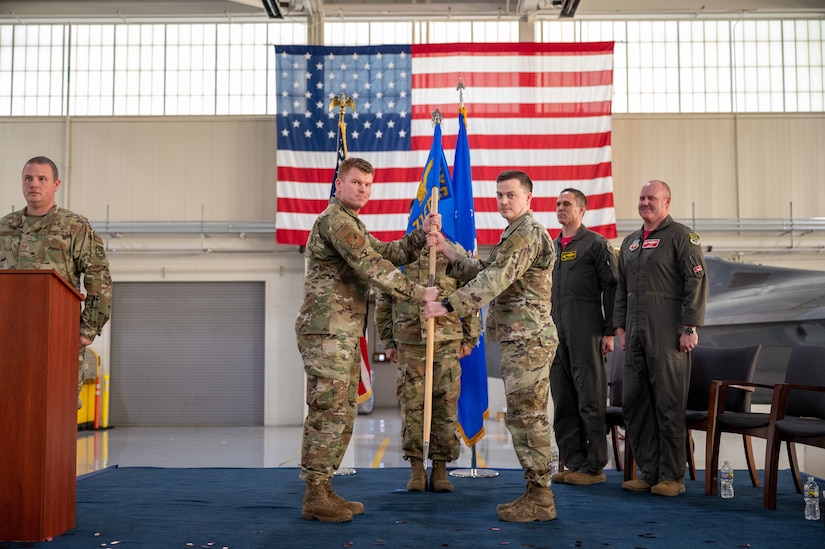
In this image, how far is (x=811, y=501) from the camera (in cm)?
376

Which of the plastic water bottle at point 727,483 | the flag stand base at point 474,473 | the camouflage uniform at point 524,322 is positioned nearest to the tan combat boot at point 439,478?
the flag stand base at point 474,473

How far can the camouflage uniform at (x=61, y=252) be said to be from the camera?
4.17 m

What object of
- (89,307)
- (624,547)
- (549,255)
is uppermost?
(549,255)

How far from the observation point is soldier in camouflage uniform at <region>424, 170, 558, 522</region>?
379 centimetres

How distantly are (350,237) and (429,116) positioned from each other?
305 inches

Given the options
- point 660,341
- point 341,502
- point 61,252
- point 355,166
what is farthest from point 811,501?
point 61,252

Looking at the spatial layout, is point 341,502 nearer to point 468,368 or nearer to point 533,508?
point 533,508

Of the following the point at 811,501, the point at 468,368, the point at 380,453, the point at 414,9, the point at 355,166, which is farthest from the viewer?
the point at 414,9

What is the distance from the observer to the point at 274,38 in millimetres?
12398

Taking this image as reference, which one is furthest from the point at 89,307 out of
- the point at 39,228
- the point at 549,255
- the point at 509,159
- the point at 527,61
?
the point at 527,61

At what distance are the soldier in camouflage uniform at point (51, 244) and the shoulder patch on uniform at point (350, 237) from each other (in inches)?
54.9

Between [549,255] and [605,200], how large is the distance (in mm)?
7291

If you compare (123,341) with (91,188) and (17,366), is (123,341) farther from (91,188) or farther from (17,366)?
(17,366)

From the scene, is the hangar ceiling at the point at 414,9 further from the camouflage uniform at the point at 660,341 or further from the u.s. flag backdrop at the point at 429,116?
the camouflage uniform at the point at 660,341
